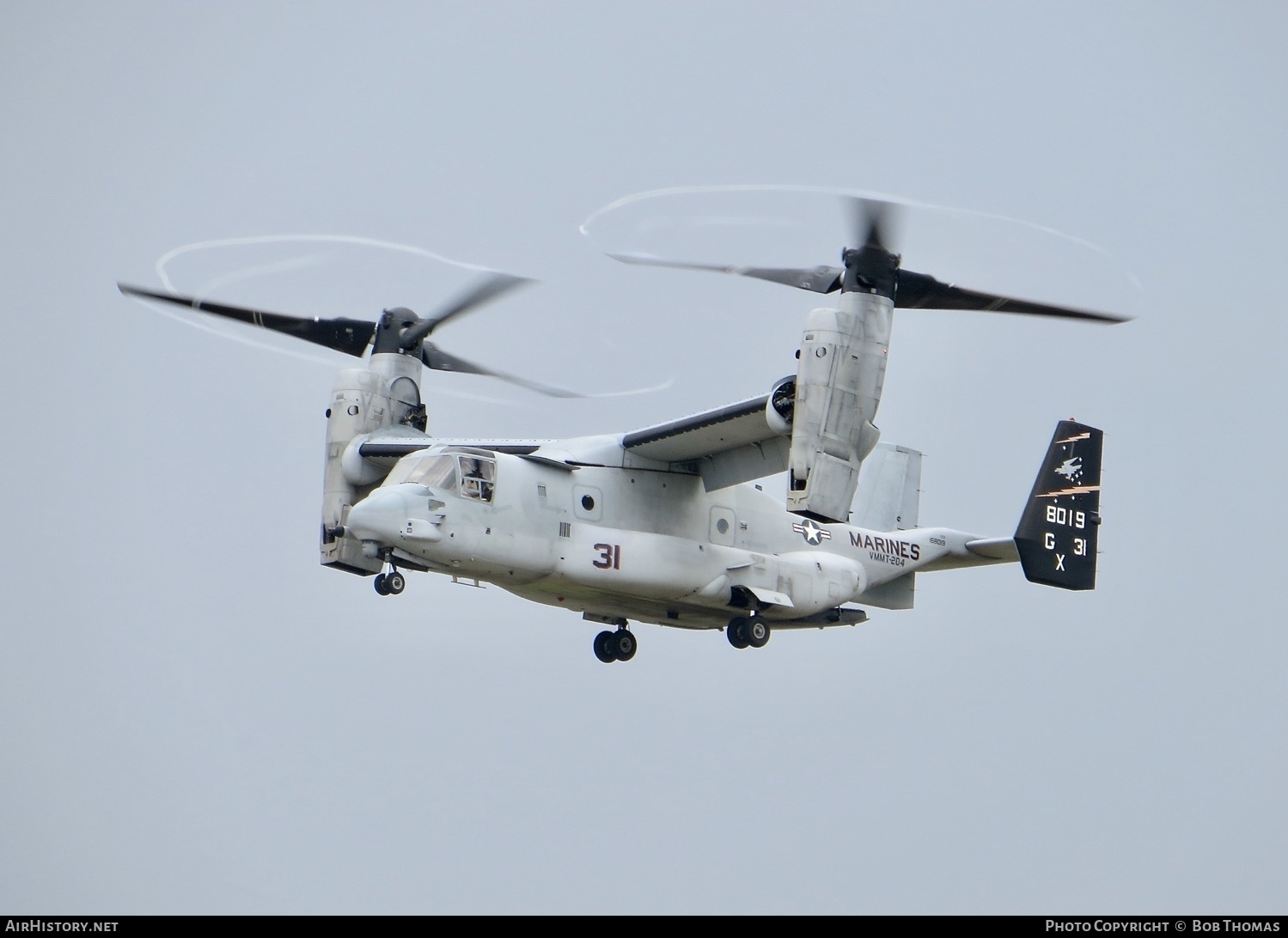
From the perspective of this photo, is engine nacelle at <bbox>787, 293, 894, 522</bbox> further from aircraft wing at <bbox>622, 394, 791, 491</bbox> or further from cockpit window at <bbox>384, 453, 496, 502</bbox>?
cockpit window at <bbox>384, 453, 496, 502</bbox>

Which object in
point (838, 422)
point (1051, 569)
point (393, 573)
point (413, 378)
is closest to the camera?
point (838, 422)

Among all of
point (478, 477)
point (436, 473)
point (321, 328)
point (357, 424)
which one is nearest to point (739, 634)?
point (478, 477)

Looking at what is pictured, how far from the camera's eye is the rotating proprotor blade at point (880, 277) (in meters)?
20.6

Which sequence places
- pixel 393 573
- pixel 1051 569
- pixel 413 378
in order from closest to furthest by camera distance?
pixel 393 573, pixel 1051 569, pixel 413 378

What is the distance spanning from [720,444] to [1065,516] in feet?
15.5

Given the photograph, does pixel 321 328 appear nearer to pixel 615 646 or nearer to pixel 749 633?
pixel 615 646

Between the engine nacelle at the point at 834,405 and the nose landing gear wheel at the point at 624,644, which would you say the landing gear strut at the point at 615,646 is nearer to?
the nose landing gear wheel at the point at 624,644

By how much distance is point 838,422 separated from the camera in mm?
20031

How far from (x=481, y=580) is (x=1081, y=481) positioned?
8.15m

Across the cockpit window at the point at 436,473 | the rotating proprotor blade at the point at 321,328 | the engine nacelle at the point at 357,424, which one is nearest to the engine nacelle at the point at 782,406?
the cockpit window at the point at 436,473

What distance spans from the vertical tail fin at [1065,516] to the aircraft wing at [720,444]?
344 cm
